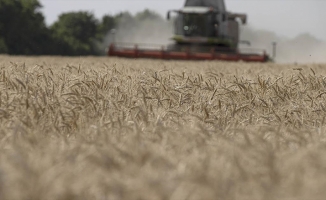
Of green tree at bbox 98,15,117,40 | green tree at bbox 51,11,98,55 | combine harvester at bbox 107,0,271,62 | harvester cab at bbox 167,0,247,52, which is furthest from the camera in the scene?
green tree at bbox 98,15,117,40

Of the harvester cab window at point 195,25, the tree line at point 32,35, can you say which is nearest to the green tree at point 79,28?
the tree line at point 32,35

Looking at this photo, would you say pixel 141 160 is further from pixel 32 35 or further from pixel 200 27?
pixel 32 35

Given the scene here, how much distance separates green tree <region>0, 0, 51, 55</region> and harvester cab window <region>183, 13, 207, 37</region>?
30423 millimetres

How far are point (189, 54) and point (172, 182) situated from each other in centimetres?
2883

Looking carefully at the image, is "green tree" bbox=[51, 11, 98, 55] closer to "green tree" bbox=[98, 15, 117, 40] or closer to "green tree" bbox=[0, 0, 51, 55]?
"green tree" bbox=[98, 15, 117, 40]

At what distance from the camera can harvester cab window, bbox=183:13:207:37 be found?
109ft

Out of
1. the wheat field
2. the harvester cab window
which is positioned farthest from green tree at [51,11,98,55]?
the wheat field

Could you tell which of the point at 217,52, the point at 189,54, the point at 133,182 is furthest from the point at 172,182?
the point at 217,52

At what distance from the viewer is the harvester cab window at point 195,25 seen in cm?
3328

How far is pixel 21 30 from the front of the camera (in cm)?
6706

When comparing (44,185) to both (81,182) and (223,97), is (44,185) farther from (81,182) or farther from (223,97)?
(223,97)

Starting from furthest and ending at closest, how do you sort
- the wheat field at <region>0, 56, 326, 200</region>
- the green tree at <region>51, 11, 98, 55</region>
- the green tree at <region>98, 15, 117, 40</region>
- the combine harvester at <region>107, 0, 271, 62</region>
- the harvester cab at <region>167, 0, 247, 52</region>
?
1. the green tree at <region>98, 15, 117, 40</region>
2. the green tree at <region>51, 11, 98, 55</region>
3. the harvester cab at <region>167, 0, 247, 52</region>
4. the combine harvester at <region>107, 0, 271, 62</region>
5. the wheat field at <region>0, 56, 326, 200</region>

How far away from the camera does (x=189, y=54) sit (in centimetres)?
3091

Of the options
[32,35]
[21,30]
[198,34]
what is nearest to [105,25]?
[32,35]
